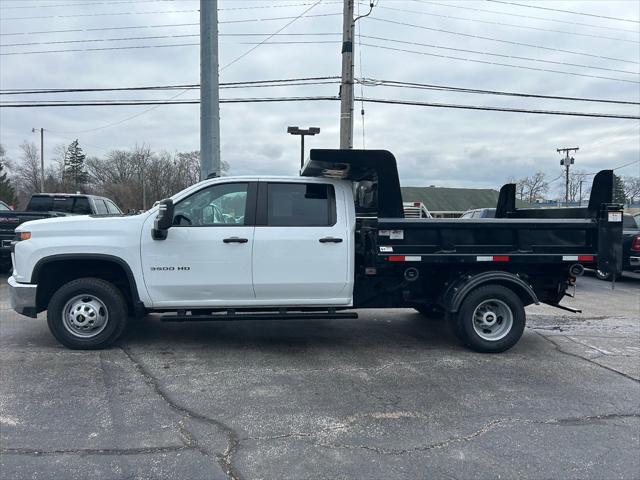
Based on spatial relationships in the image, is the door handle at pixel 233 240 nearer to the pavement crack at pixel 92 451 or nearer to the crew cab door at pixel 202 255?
the crew cab door at pixel 202 255

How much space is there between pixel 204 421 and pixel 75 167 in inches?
3424

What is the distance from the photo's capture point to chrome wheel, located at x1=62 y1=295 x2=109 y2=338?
5.68 meters

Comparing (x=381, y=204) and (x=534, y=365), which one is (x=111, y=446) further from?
(x=534, y=365)

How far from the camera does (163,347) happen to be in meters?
6.00

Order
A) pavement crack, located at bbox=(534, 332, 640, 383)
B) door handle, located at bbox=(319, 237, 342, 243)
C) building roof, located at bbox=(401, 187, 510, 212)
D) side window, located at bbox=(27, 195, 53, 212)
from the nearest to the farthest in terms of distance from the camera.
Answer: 1. pavement crack, located at bbox=(534, 332, 640, 383)
2. door handle, located at bbox=(319, 237, 342, 243)
3. side window, located at bbox=(27, 195, 53, 212)
4. building roof, located at bbox=(401, 187, 510, 212)

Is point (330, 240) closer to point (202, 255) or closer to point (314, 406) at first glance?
point (202, 255)

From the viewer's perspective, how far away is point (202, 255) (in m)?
5.64

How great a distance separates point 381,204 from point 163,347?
3095 mm

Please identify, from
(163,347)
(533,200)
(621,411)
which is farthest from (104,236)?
(533,200)

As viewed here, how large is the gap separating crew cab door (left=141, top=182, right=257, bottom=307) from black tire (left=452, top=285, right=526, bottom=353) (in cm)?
249

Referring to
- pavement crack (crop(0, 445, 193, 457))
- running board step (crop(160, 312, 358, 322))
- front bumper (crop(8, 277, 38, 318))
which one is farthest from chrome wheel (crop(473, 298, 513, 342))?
front bumper (crop(8, 277, 38, 318))

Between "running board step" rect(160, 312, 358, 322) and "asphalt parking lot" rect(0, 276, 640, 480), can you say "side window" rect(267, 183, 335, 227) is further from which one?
"asphalt parking lot" rect(0, 276, 640, 480)

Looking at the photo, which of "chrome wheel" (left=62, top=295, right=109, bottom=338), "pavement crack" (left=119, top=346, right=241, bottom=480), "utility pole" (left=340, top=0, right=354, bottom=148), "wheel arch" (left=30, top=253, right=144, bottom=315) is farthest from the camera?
"utility pole" (left=340, top=0, right=354, bottom=148)

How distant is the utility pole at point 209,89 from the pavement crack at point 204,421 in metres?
6.94
